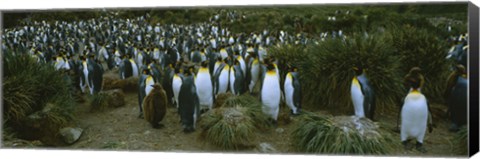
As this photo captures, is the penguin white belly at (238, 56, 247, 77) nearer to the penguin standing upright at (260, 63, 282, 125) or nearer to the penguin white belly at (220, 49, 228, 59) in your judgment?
the penguin white belly at (220, 49, 228, 59)

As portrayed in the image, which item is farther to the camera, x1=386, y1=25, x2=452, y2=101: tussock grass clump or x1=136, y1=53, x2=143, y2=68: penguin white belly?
x1=136, y1=53, x2=143, y2=68: penguin white belly

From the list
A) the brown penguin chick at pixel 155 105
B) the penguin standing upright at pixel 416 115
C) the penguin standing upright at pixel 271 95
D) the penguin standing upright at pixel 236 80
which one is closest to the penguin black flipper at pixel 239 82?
the penguin standing upright at pixel 236 80

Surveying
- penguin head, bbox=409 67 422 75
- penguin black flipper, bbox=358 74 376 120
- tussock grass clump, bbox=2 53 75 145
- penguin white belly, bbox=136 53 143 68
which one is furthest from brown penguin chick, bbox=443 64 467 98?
tussock grass clump, bbox=2 53 75 145

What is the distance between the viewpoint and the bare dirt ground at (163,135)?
4133 mm

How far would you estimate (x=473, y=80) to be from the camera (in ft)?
12.8

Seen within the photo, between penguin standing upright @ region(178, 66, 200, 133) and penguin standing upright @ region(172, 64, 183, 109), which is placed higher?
penguin standing upright @ region(172, 64, 183, 109)

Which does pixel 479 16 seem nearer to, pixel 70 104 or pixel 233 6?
pixel 233 6

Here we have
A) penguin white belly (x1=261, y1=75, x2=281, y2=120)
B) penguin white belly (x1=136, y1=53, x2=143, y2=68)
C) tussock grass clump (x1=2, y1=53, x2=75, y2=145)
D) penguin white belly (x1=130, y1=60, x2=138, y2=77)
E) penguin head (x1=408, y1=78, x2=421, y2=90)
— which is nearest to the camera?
penguin head (x1=408, y1=78, x2=421, y2=90)

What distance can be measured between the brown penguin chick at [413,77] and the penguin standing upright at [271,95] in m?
1.10

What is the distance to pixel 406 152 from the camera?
13.7 feet

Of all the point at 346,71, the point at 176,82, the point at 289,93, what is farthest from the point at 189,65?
the point at 346,71

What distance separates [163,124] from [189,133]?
29 centimetres

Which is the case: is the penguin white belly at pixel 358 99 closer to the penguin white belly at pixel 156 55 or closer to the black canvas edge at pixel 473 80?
the black canvas edge at pixel 473 80

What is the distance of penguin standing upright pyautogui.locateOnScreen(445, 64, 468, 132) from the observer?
3.96 metres
